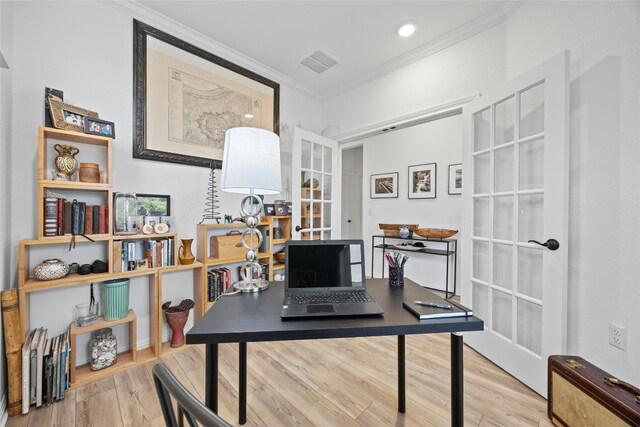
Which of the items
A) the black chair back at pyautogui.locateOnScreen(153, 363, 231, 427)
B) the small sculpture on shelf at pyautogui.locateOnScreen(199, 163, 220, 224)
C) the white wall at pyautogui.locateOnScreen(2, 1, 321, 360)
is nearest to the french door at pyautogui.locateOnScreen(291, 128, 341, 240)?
the small sculpture on shelf at pyautogui.locateOnScreen(199, 163, 220, 224)

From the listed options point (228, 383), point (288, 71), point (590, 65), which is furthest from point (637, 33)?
point (228, 383)

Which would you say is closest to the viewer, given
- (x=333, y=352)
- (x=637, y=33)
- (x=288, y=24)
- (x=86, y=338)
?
(x=637, y=33)

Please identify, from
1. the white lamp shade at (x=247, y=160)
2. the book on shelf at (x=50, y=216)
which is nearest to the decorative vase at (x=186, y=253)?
the book on shelf at (x=50, y=216)

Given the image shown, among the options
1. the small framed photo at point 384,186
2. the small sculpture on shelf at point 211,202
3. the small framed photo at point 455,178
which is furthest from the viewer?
the small framed photo at point 384,186

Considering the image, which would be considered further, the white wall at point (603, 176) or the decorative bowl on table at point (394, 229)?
the decorative bowl on table at point (394, 229)

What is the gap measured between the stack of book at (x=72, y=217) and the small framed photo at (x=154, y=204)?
0.95ft

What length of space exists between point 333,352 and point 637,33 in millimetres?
2585

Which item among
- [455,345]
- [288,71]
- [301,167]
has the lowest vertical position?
[455,345]

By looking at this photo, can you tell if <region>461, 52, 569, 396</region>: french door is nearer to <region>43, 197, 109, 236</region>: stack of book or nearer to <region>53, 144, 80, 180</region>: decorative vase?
<region>43, 197, 109, 236</region>: stack of book

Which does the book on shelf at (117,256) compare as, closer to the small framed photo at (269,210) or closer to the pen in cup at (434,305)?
the small framed photo at (269,210)

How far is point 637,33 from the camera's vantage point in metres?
1.25

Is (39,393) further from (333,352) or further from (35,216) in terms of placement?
(333,352)

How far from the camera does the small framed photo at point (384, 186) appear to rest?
13.7ft

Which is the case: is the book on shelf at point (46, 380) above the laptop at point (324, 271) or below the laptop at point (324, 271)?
below
